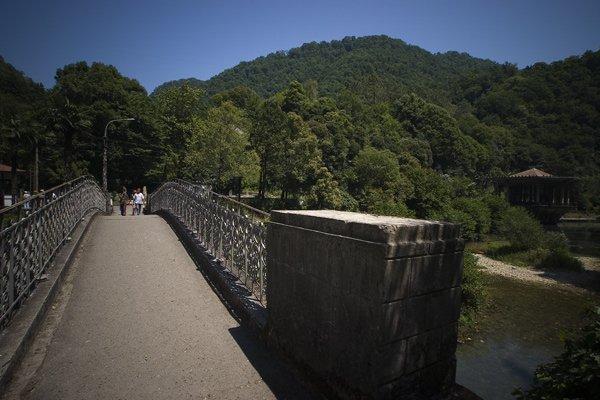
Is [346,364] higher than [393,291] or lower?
lower

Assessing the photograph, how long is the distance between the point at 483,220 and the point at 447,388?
177 ft

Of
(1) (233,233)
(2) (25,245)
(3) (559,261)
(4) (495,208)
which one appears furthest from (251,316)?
(4) (495,208)

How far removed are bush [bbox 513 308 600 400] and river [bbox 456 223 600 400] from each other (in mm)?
8076

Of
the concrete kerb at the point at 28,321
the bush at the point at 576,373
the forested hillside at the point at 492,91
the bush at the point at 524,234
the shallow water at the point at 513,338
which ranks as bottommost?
the shallow water at the point at 513,338

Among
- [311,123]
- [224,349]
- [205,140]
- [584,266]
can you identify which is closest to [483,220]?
[584,266]

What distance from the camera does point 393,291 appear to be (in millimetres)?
2557

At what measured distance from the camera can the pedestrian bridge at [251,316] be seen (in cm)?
265

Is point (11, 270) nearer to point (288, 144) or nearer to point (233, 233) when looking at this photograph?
point (233, 233)

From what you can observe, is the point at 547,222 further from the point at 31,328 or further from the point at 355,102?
the point at 31,328

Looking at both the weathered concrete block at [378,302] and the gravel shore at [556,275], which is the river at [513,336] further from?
the weathered concrete block at [378,302]

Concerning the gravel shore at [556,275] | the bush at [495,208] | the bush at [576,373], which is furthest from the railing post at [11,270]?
the bush at [495,208]

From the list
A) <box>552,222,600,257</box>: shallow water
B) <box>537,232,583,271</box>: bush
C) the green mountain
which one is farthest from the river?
the green mountain

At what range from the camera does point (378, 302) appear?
2529 millimetres

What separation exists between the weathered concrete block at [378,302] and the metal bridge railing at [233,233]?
1.87 meters
